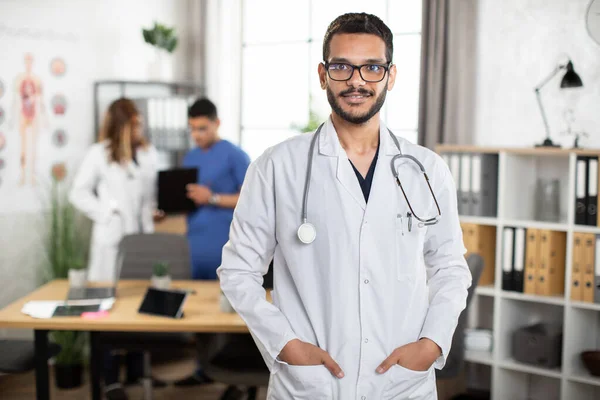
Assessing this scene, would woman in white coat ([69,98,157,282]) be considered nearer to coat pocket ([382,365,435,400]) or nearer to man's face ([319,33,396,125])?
man's face ([319,33,396,125])

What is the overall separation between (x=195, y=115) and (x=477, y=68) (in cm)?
170

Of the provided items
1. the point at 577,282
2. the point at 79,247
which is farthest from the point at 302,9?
the point at 577,282

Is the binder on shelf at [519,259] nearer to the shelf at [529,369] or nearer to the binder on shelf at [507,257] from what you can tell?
the binder on shelf at [507,257]

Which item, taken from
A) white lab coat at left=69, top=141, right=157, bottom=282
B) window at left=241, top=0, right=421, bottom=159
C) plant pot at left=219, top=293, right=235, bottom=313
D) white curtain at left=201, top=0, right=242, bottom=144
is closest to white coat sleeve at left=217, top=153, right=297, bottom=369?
plant pot at left=219, top=293, right=235, bottom=313

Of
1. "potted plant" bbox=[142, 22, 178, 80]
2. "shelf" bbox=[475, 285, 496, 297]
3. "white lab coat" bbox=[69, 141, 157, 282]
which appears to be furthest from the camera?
"potted plant" bbox=[142, 22, 178, 80]

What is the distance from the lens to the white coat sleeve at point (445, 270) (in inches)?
70.1

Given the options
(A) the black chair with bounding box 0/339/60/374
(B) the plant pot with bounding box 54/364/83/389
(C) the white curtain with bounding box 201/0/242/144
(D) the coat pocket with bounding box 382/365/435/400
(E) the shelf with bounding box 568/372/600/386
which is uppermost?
(C) the white curtain with bounding box 201/0/242/144

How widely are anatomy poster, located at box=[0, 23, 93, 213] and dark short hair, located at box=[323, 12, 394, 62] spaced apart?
319 cm

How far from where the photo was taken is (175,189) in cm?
414

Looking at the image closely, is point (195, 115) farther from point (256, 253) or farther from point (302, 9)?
point (256, 253)

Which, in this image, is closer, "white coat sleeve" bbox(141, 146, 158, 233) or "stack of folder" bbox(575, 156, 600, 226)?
"stack of folder" bbox(575, 156, 600, 226)

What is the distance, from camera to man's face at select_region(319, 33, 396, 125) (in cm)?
170

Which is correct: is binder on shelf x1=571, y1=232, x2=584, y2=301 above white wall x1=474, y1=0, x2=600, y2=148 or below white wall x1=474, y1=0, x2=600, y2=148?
below

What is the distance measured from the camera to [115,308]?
299 centimetres
